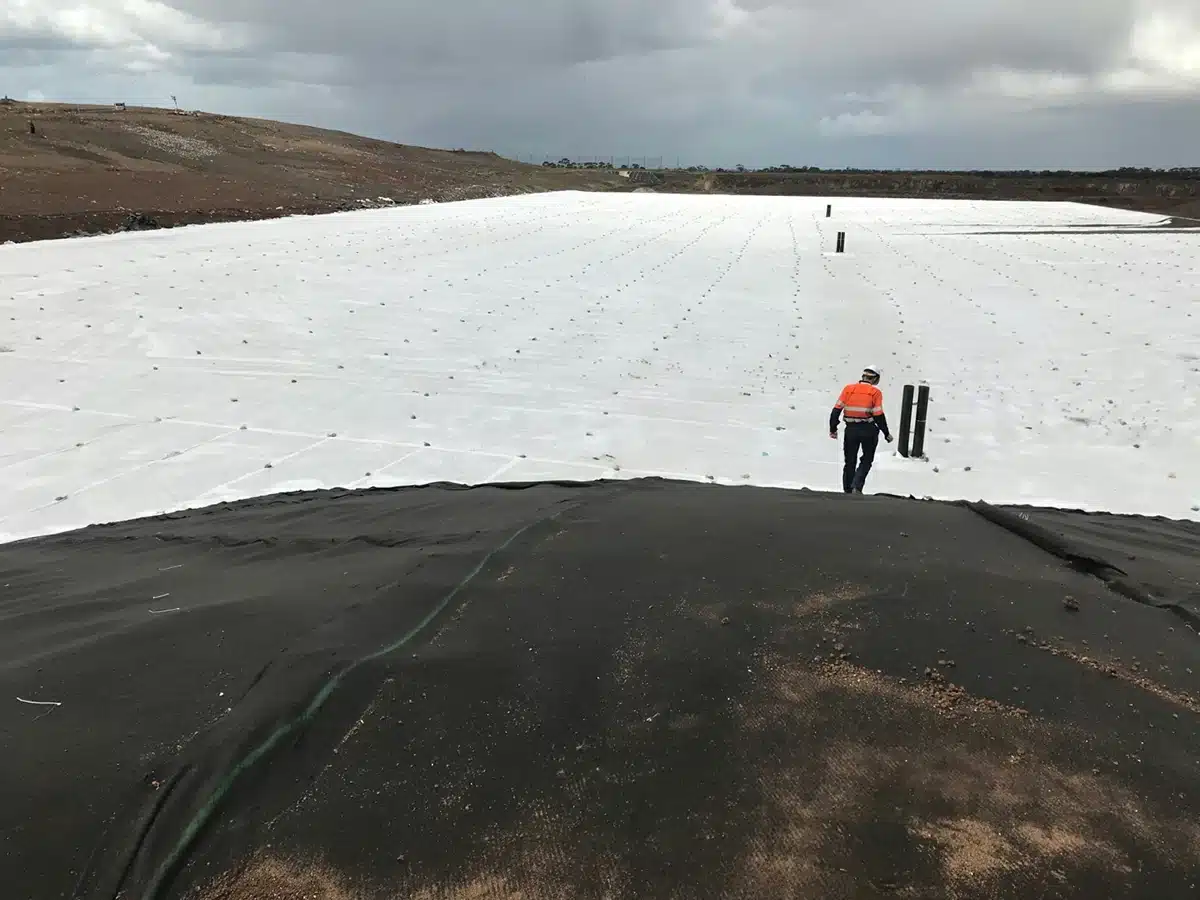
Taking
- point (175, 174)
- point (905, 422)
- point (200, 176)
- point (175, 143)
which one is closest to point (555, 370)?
point (905, 422)

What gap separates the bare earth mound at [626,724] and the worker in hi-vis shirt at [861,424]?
2619 millimetres

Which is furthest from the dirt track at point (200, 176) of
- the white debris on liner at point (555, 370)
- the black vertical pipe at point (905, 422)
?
the black vertical pipe at point (905, 422)

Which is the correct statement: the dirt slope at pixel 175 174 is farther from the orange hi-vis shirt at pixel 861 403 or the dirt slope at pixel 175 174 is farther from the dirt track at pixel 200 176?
the orange hi-vis shirt at pixel 861 403

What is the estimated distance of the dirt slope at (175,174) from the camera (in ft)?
65.7

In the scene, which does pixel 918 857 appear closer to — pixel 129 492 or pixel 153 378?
pixel 129 492

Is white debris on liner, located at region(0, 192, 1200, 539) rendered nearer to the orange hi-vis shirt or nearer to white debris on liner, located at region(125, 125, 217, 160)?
the orange hi-vis shirt

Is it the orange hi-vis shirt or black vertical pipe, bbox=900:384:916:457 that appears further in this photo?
black vertical pipe, bbox=900:384:916:457

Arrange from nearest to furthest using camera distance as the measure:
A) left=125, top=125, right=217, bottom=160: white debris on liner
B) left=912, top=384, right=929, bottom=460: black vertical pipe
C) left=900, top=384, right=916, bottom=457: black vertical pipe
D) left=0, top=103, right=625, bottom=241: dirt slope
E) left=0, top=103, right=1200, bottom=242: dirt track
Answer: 1. left=912, top=384, right=929, bottom=460: black vertical pipe
2. left=900, top=384, right=916, bottom=457: black vertical pipe
3. left=0, top=103, right=625, bottom=241: dirt slope
4. left=0, top=103, right=1200, bottom=242: dirt track
5. left=125, top=125, right=217, bottom=160: white debris on liner

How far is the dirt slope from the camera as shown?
2003 cm

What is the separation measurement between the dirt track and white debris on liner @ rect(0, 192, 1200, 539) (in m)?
4.04

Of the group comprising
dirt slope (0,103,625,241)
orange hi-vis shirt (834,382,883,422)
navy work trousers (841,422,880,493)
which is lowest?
navy work trousers (841,422,880,493)

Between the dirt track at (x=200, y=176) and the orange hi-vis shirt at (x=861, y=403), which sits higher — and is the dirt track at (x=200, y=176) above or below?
above

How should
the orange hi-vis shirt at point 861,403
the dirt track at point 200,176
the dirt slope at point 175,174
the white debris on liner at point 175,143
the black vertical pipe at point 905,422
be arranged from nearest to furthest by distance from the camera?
1. the orange hi-vis shirt at point 861,403
2. the black vertical pipe at point 905,422
3. the dirt slope at point 175,174
4. the dirt track at point 200,176
5. the white debris on liner at point 175,143

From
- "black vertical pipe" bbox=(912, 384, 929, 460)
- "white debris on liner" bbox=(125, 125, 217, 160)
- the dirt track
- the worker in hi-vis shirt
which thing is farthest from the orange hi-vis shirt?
"white debris on liner" bbox=(125, 125, 217, 160)
